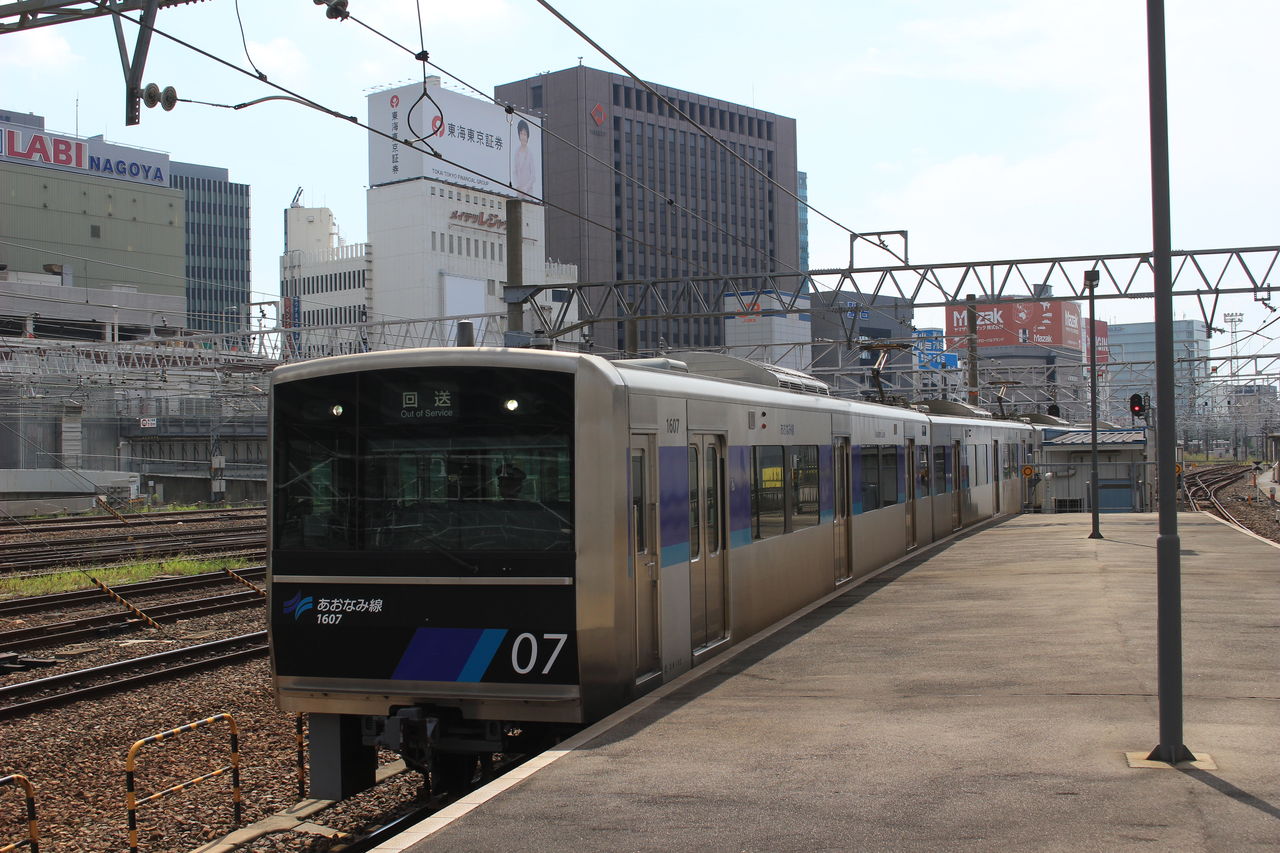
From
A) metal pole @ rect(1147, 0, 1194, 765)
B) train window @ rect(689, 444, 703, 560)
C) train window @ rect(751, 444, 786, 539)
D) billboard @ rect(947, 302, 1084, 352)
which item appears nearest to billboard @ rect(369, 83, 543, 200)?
billboard @ rect(947, 302, 1084, 352)

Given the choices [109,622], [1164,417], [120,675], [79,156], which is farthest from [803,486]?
[79,156]

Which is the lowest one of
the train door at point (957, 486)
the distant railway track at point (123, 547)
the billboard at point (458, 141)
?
the distant railway track at point (123, 547)

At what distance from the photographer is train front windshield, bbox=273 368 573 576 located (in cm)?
789

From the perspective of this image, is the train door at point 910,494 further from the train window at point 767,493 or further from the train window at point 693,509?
the train window at point 693,509

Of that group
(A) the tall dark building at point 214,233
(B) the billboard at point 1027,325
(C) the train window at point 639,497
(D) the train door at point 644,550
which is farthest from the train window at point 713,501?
(A) the tall dark building at point 214,233

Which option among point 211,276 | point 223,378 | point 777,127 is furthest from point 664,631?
point 211,276

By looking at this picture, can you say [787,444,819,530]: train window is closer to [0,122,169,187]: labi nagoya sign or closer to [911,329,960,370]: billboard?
[911,329,960,370]: billboard

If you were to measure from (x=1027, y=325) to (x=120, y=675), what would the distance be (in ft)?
515

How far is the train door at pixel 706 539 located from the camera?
9695mm

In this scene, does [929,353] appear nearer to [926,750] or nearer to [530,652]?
[530,652]

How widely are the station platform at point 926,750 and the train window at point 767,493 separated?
980mm

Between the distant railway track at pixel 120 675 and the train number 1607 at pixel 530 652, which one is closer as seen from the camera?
the train number 1607 at pixel 530 652

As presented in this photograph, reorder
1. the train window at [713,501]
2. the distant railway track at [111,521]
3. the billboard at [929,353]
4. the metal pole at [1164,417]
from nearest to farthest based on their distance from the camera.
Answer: the metal pole at [1164,417], the train window at [713,501], the distant railway track at [111,521], the billboard at [929,353]

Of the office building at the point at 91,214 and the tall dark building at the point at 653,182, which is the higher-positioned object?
the tall dark building at the point at 653,182
